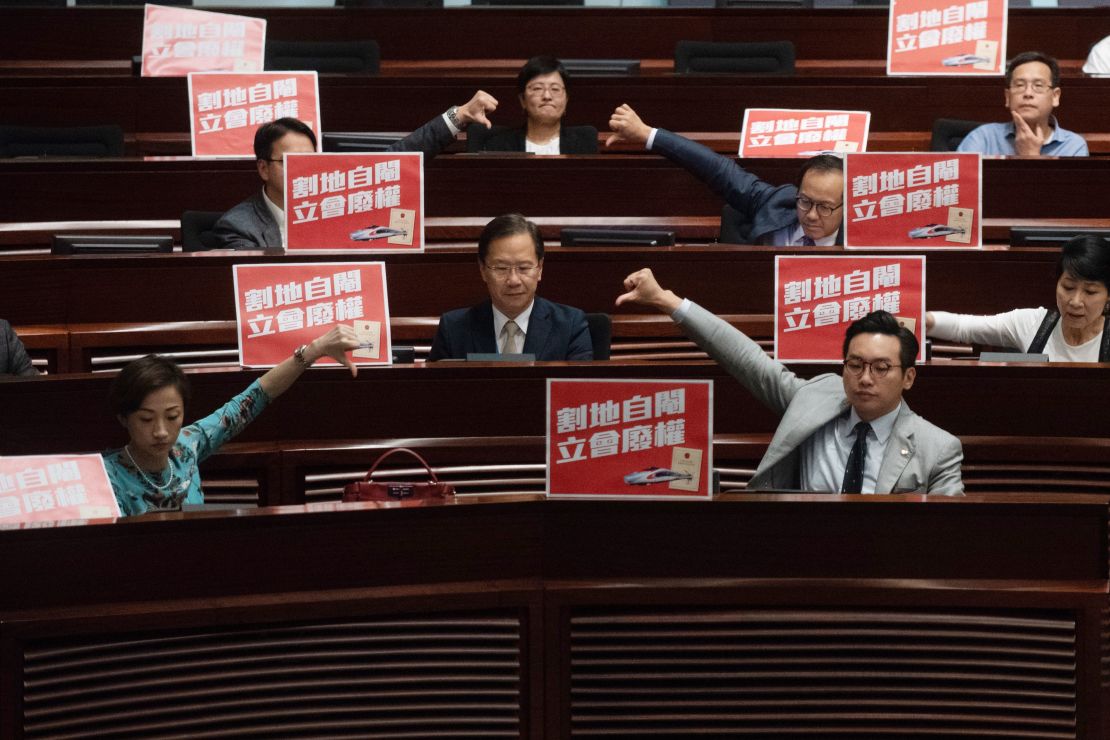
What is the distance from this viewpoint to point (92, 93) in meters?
5.51

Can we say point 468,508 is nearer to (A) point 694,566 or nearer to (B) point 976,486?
(A) point 694,566

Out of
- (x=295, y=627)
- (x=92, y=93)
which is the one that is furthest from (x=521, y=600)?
(x=92, y=93)

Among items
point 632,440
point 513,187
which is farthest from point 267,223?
point 632,440

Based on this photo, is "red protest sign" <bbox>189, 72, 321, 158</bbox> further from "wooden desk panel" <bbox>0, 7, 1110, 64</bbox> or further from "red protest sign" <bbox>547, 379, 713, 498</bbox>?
"red protest sign" <bbox>547, 379, 713, 498</bbox>

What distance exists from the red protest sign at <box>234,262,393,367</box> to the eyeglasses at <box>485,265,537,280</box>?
33 cm

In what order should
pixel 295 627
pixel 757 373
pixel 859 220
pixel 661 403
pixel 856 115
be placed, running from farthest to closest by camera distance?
pixel 856 115 < pixel 859 220 < pixel 757 373 < pixel 661 403 < pixel 295 627

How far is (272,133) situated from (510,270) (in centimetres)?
103

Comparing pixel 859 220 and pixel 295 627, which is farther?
pixel 859 220

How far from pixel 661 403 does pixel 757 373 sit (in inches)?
28.1

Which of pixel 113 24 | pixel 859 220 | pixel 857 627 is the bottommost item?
pixel 857 627

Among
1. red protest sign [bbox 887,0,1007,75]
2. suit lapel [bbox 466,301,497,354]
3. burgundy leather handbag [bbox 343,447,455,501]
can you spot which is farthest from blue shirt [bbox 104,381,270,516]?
red protest sign [bbox 887,0,1007,75]

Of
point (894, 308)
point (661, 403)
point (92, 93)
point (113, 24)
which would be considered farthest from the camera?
point (113, 24)

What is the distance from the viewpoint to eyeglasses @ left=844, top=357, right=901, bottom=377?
2984mm

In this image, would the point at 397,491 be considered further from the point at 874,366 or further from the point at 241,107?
the point at 241,107
